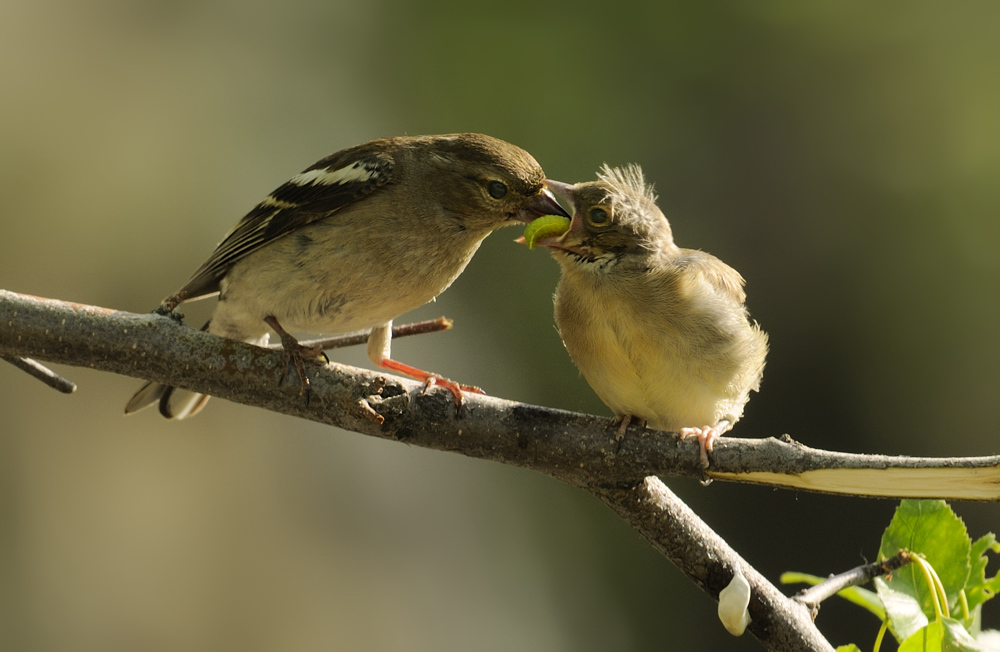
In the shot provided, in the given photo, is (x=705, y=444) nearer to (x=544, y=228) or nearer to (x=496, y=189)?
(x=544, y=228)

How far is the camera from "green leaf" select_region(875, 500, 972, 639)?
2.01 m

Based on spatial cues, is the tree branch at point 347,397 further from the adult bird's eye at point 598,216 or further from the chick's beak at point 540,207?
the chick's beak at point 540,207

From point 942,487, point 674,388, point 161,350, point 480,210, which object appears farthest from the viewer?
point 480,210

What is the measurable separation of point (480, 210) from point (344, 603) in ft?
14.4

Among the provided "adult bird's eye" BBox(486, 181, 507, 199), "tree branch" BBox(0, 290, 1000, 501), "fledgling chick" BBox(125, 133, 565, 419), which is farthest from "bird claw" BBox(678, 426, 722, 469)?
"adult bird's eye" BBox(486, 181, 507, 199)

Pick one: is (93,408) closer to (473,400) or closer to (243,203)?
(243,203)

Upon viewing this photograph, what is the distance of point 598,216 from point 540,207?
0.29m

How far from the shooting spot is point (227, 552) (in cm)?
640

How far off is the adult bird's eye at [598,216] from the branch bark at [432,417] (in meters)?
0.80

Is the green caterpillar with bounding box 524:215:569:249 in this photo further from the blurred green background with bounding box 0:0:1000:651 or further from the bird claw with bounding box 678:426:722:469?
the blurred green background with bounding box 0:0:1000:651

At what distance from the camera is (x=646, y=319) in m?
2.79

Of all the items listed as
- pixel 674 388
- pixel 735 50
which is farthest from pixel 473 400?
pixel 735 50

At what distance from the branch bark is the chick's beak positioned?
94 cm

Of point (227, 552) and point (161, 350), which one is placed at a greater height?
point (161, 350)
